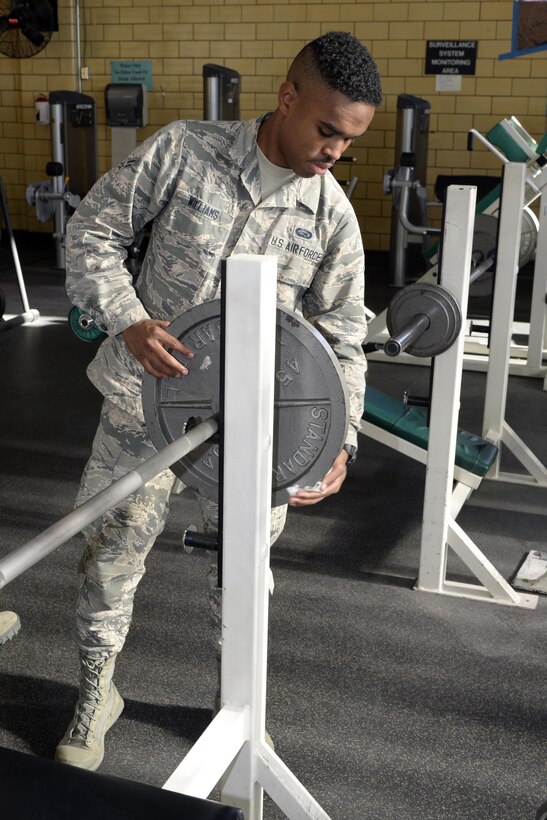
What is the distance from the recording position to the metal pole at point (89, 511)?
0.78 meters

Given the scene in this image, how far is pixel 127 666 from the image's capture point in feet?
7.40

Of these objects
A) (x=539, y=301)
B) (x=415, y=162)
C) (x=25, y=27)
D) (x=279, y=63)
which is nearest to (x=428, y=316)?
(x=539, y=301)

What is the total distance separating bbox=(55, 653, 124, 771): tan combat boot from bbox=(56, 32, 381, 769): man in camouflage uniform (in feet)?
0.21

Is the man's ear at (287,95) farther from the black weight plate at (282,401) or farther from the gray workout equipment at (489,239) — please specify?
the gray workout equipment at (489,239)

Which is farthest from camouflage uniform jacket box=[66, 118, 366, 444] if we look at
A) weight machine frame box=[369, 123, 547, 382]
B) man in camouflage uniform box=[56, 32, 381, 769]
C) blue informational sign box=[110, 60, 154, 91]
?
blue informational sign box=[110, 60, 154, 91]

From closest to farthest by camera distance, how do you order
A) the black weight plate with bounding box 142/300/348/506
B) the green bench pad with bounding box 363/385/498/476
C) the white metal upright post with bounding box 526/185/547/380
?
the black weight plate with bounding box 142/300/348/506 → the green bench pad with bounding box 363/385/498/476 → the white metal upright post with bounding box 526/185/547/380

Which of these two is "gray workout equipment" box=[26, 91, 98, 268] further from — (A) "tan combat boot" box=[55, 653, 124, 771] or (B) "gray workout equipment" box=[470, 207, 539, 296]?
(A) "tan combat boot" box=[55, 653, 124, 771]

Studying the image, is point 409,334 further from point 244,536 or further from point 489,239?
point 489,239

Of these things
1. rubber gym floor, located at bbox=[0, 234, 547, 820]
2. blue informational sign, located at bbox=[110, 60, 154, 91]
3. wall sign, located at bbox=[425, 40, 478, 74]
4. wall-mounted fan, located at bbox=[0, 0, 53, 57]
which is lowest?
rubber gym floor, located at bbox=[0, 234, 547, 820]

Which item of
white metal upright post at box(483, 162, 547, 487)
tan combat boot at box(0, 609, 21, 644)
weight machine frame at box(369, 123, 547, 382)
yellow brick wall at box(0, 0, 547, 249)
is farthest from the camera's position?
yellow brick wall at box(0, 0, 547, 249)

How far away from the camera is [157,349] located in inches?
53.6

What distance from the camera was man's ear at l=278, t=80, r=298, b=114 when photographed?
1520mm

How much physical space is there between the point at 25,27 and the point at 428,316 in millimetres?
6941

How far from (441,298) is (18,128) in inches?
306
